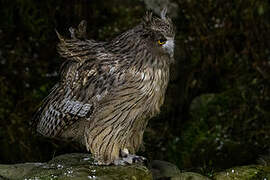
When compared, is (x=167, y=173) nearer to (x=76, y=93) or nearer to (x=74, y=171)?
(x=74, y=171)

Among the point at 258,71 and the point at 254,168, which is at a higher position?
the point at 258,71

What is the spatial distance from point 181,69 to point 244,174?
77.2 inches

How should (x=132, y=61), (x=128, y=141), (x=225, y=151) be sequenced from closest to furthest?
(x=132, y=61) → (x=128, y=141) → (x=225, y=151)

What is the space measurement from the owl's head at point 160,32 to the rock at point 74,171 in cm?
96

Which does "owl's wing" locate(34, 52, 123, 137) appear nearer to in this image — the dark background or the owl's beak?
the owl's beak

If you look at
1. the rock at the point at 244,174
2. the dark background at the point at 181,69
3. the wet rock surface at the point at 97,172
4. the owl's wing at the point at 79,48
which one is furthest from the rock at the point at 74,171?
the dark background at the point at 181,69

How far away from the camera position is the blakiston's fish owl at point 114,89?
3.12 m

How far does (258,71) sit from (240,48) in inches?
14.8

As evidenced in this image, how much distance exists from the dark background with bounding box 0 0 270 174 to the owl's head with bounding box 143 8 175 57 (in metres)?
1.83

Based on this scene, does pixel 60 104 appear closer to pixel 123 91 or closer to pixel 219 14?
pixel 123 91

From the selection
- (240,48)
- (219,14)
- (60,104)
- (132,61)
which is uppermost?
(219,14)

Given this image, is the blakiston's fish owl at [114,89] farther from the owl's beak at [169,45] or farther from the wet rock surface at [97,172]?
the wet rock surface at [97,172]

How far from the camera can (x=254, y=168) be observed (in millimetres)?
3465

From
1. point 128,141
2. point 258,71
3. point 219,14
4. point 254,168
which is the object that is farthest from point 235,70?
point 128,141
